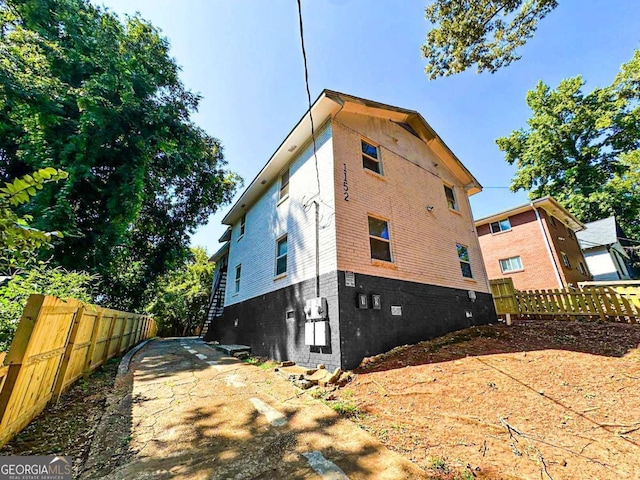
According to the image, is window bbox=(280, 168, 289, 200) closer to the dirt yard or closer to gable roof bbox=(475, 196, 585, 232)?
the dirt yard

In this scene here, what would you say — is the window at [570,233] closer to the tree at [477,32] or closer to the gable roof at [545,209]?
the gable roof at [545,209]

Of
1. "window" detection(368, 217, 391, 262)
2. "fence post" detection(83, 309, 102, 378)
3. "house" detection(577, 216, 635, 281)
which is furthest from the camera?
"house" detection(577, 216, 635, 281)

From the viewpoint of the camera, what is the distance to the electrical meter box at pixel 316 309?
5.83 m

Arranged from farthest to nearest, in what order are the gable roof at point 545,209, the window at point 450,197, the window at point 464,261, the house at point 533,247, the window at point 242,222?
1. the gable roof at point 545,209
2. the house at point 533,247
3. the window at point 242,222
4. the window at point 450,197
5. the window at point 464,261

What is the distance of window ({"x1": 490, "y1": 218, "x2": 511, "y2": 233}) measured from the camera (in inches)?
710

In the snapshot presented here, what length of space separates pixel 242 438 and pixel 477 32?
11844mm

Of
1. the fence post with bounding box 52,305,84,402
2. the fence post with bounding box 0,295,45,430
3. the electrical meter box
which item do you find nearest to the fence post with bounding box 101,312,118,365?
the fence post with bounding box 52,305,84,402

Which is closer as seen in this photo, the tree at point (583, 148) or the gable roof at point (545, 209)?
the gable roof at point (545, 209)

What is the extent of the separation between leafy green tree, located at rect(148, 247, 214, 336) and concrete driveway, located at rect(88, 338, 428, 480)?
1909 cm

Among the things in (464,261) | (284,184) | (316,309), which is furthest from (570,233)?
(316,309)

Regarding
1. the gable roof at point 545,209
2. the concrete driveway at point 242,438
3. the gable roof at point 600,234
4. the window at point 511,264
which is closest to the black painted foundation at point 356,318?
the concrete driveway at point 242,438

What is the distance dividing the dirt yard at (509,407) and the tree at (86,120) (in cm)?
894

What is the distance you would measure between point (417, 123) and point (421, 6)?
374 centimetres

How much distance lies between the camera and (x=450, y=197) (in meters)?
11.2
